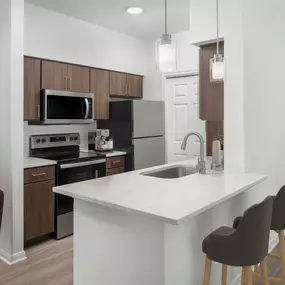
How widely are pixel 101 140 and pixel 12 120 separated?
5.17 ft

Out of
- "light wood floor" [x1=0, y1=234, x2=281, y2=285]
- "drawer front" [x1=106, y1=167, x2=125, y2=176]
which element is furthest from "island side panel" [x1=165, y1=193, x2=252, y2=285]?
"drawer front" [x1=106, y1=167, x2=125, y2=176]

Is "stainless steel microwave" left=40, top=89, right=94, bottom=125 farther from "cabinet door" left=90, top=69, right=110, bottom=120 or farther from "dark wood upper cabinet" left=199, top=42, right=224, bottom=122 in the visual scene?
"dark wood upper cabinet" left=199, top=42, right=224, bottom=122

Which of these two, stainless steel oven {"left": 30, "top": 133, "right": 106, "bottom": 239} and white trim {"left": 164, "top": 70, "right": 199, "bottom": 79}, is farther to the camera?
white trim {"left": 164, "top": 70, "right": 199, "bottom": 79}

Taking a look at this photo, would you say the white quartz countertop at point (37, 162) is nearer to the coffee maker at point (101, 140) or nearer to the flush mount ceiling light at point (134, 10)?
the coffee maker at point (101, 140)

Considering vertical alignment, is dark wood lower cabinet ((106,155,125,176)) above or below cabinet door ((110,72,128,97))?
below

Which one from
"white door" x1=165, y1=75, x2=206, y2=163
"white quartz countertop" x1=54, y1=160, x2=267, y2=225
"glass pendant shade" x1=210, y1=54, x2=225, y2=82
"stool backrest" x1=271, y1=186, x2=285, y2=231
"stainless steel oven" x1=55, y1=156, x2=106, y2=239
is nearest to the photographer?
"white quartz countertop" x1=54, y1=160, x2=267, y2=225

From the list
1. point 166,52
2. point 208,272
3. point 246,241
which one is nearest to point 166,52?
point 166,52

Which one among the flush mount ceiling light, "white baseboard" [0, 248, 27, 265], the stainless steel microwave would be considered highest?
the flush mount ceiling light

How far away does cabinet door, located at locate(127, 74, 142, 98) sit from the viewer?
15.6 ft

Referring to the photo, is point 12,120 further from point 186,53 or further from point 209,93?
point 186,53

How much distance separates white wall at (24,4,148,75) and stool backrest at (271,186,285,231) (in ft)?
9.64

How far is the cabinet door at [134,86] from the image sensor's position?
476 cm

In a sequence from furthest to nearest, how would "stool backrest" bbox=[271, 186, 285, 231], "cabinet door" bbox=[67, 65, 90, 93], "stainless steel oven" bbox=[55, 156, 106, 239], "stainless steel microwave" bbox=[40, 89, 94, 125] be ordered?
"cabinet door" bbox=[67, 65, 90, 93] → "stainless steel microwave" bbox=[40, 89, 94, 125] → "stainless steel oven" bbox=[55, 156, 106, 239] → "stool backrest" bbox=[271, 186, 285, 231]

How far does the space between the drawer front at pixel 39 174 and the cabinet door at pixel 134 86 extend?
6.26 feet
